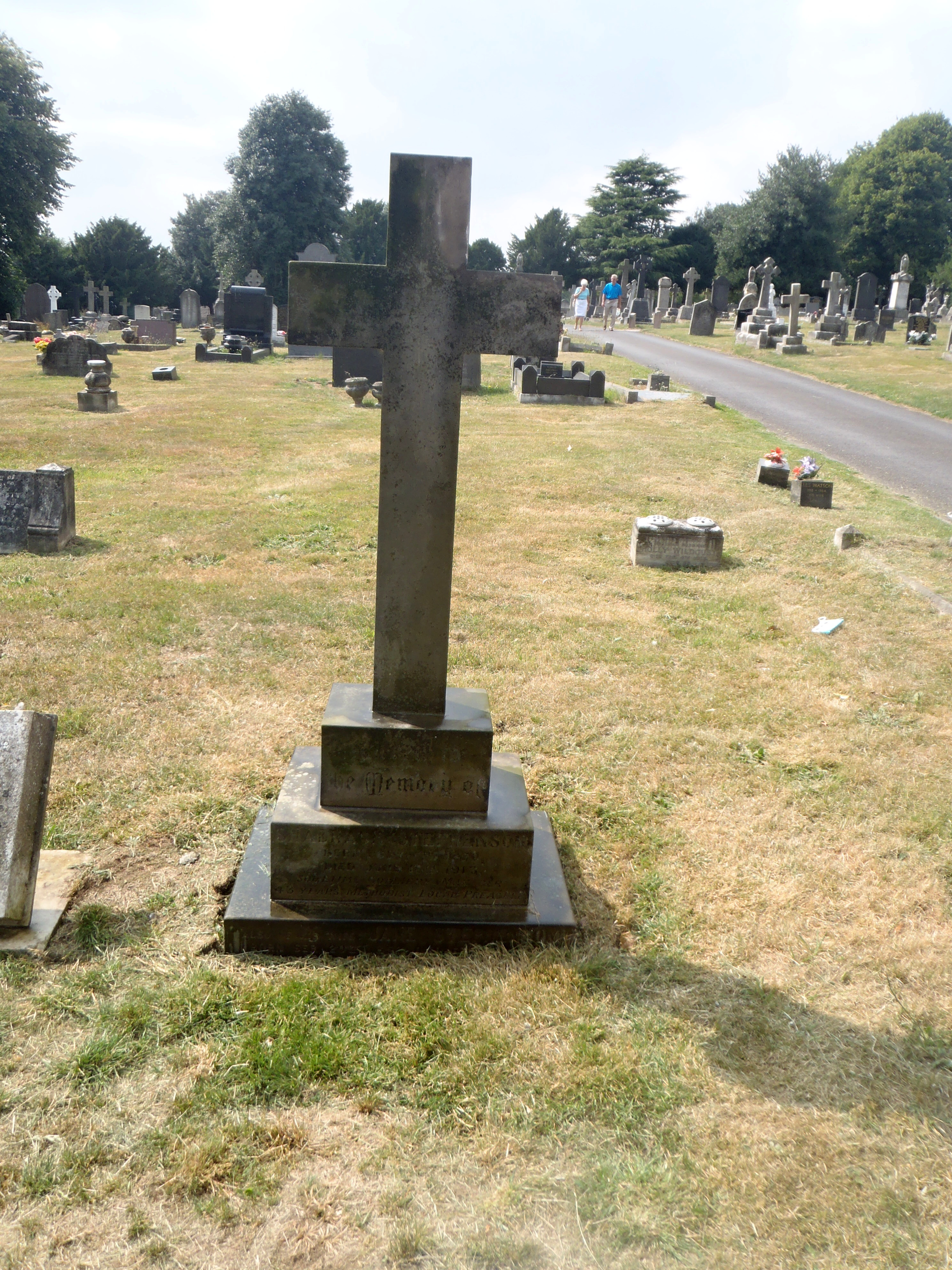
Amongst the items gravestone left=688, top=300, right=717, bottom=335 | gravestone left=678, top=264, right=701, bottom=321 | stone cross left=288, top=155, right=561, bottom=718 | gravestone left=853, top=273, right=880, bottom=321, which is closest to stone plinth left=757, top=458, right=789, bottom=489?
stone cross left=288, top=155, right=561, bottom=718

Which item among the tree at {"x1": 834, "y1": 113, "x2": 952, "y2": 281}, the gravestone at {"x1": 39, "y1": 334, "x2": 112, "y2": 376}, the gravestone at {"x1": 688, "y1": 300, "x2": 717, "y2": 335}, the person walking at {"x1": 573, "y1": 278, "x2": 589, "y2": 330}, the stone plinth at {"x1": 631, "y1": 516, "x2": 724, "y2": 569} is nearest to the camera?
the stone plinth at {"x1": 631, "y1": 516, "x2": 724, "y2": 569}

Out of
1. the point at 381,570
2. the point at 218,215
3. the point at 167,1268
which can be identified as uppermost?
the point at 218,215

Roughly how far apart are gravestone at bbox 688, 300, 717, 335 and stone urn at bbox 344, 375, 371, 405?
Result: 25.5m

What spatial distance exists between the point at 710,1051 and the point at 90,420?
52.4 feet

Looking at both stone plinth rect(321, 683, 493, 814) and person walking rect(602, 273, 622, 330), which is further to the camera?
person walking rect(602, 273, 622, 330)

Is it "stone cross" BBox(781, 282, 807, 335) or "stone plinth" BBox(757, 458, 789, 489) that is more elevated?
"stone cross" BBox(781, 282, 807, 335)

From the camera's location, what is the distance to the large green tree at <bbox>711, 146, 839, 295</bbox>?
2168 inches

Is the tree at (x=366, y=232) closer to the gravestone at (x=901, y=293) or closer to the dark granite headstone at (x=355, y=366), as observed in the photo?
the gravestone at (x=901, y=293)

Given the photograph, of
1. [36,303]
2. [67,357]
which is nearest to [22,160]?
[36,303]

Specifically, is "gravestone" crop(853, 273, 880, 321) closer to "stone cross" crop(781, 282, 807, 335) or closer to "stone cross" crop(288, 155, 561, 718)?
"stone cross" crop(781, 282, 807, 335)

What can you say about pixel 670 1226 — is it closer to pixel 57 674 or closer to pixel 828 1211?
pixel 828 1211

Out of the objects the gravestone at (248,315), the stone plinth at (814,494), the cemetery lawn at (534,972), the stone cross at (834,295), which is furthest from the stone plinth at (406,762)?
the stone cross at (834,295)

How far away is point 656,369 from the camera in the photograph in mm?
27922

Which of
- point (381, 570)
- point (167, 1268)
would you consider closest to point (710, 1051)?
point (167, 1268)
